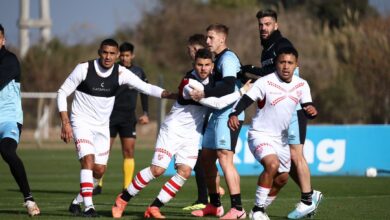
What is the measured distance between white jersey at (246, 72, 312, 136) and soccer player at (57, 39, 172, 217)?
49.6 inches

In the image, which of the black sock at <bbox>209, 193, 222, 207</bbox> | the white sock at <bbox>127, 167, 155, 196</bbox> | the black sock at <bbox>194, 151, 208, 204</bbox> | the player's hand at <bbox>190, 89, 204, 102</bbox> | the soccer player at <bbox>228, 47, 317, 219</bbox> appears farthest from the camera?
the black sock at <bbox>194, 151, 208, 204</bbox>

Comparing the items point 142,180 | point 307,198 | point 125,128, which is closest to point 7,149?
point 142,180

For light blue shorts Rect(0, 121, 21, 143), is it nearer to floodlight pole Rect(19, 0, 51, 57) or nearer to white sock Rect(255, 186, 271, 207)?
white sock Rect(255, 186, 271, 207)

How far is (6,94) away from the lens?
1283 centimetres

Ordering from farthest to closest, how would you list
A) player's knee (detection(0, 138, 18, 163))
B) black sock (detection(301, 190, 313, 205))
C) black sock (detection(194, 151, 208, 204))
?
black sock (detection(194, 151, 208, 204)) → player's knee (detection(0, 138, 18, 163)) → black sock (detection(301, 190, 313, 205))

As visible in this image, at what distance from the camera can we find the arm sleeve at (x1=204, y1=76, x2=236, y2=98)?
39.7 ft

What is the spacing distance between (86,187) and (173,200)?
295 cm

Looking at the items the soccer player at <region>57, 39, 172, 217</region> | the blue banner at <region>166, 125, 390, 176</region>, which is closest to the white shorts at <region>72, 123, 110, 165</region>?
the soccer player at <region>57, 39, 172, 217</region>

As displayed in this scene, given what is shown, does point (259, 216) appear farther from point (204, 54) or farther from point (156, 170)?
point (204, 54)

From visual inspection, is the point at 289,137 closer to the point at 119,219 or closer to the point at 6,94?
the point at 119,219

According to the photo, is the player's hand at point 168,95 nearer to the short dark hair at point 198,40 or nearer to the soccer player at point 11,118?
the short dark hair at point 198,40

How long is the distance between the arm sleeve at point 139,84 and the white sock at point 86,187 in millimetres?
1212

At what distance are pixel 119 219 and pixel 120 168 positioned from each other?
12.2 metres

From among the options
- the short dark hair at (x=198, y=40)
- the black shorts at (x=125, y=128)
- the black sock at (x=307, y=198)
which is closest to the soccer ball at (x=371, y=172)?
the black shorts at (x=125, y=128)
